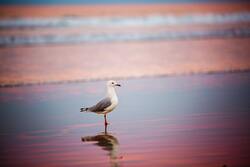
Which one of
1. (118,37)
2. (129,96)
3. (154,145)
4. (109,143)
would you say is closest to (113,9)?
(118,37)

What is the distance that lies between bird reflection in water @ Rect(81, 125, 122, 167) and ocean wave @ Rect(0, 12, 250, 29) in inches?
550

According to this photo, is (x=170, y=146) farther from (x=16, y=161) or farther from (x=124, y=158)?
(x=16, y=161)

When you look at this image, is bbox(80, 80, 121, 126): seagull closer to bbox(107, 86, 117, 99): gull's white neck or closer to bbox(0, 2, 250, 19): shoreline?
bbox(107, 86, 117, 99): gull's white neck

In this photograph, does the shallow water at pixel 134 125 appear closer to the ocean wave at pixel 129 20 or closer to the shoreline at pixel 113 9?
the ocean wave at pixel 129 20

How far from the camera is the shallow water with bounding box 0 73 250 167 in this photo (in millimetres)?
5555

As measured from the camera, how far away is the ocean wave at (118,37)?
51.7 ft

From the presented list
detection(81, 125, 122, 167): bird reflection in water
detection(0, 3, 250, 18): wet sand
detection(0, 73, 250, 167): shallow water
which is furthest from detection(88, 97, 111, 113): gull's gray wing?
detection(0, 3, 250, 18): wet sand

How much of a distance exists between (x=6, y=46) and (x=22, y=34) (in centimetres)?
293

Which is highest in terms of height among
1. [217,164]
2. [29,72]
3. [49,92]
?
[29,72]

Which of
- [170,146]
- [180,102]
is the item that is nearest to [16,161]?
[170,146]

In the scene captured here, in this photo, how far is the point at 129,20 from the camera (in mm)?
22859

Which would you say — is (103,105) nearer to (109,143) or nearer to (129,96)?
(109,143)

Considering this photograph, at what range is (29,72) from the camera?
11.0 meters

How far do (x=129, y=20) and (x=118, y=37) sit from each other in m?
6.27
